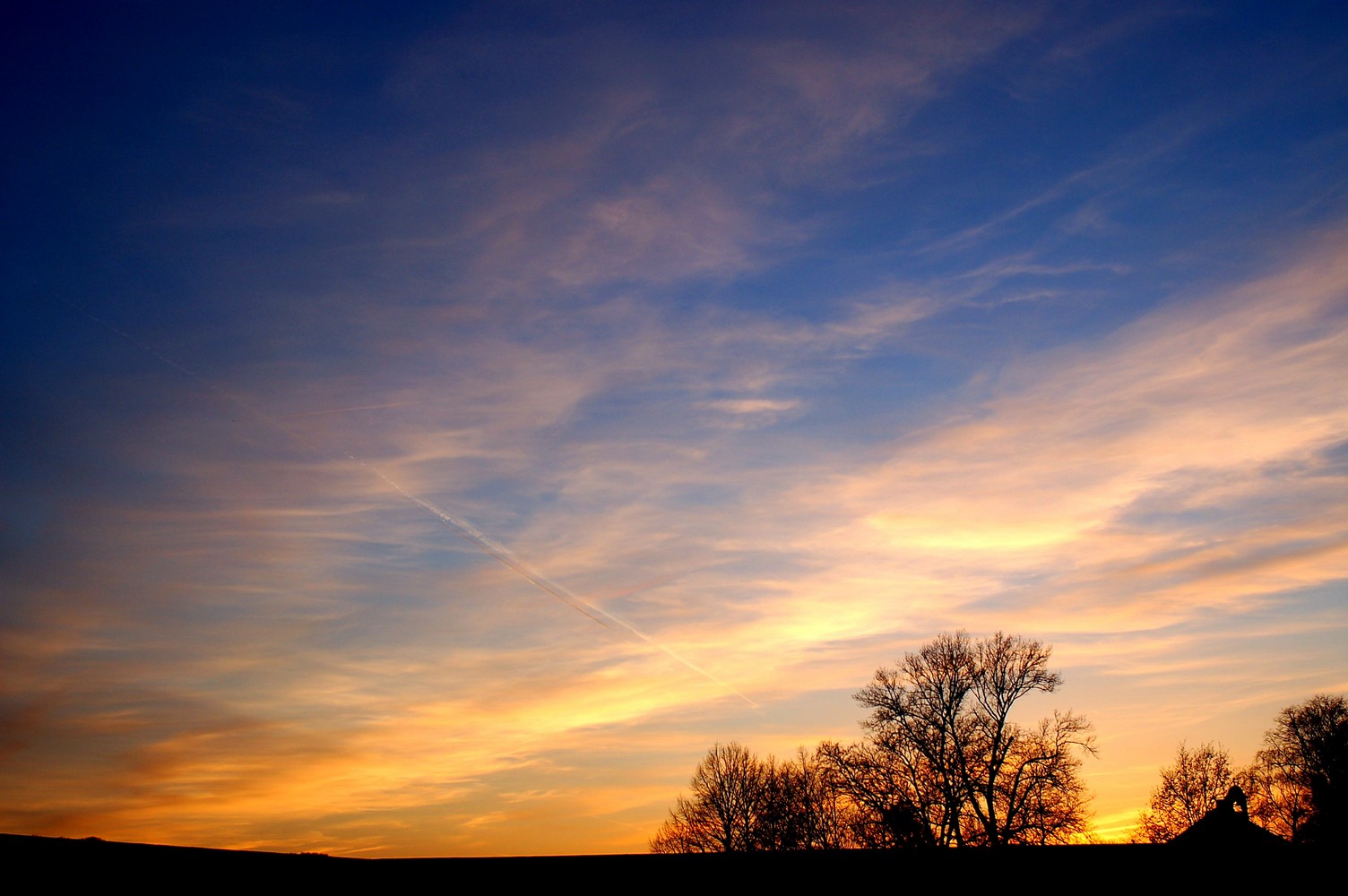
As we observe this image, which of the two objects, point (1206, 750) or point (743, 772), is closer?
point (1206, 750)

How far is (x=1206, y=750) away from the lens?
57.7m

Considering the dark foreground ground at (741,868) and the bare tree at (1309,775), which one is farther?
the bare tree at (1309,775)

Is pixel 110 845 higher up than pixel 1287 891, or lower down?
higher up

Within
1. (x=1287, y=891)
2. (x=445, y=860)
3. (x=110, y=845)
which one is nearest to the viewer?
(x=110, y=845)

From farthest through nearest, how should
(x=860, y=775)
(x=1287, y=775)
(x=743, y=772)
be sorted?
(x=743, y=772), (x=1287, y=775), (x=860, y=775)

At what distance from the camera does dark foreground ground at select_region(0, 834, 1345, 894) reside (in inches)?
425

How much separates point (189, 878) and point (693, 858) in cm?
860

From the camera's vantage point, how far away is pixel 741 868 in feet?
51.9

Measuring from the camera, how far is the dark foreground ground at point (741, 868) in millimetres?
10797

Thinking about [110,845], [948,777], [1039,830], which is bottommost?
[1039,830]

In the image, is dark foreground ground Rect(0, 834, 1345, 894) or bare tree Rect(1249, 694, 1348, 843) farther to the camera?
bare tree Rect(1249, 694, 1348, 843)

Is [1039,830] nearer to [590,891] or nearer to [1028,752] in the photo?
[1028,752]

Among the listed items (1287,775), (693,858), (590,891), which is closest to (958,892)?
(693,858)

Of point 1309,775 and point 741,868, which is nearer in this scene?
point 741,868
